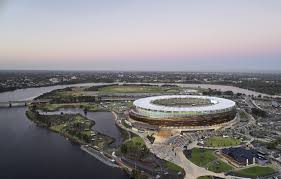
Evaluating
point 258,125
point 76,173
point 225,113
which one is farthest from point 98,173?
point 258,125

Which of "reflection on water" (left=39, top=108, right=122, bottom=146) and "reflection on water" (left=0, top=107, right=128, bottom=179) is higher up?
"reflection on water" (left=39, top=108, right=122, bottom=146)

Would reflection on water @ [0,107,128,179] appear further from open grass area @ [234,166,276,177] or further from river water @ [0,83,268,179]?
open grass area @ [234,166,276,177]

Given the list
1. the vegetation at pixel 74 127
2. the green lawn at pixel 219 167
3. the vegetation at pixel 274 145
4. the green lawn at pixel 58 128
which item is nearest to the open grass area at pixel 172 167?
the green lawn at pixel 219 167

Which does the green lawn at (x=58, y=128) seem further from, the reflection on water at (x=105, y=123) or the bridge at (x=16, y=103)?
the bridge at (x=16, y=103)

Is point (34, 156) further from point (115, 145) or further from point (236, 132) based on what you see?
point (236, 132)

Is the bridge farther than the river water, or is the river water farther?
the bridge

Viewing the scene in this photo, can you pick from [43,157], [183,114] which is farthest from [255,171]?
[43,157]

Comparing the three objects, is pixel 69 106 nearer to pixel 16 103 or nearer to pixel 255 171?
pixel 16 103

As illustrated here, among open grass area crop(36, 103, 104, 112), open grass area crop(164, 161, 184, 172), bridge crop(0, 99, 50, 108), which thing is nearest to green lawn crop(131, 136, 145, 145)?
open grass area crop(164, 161, 184, 172)
